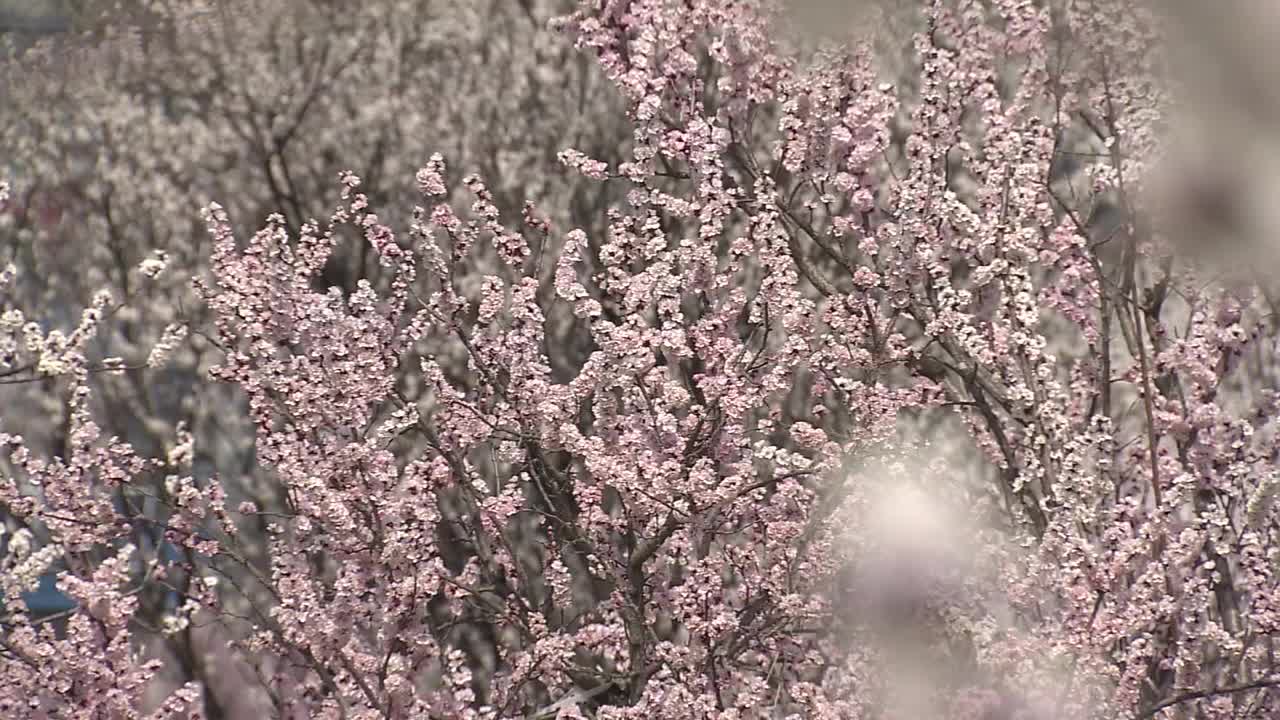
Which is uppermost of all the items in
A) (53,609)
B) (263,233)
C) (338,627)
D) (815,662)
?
(53,609)

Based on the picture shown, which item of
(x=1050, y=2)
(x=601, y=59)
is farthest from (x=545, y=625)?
(x=1050, y=2)

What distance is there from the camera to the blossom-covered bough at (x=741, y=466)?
5.35 meters

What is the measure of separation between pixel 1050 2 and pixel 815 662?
3701 mm

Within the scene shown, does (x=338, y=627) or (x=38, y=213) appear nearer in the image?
(x=338, y=627)

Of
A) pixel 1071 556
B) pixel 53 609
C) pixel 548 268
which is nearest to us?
pixel 1071 556

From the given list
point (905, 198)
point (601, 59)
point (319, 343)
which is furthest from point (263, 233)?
point (905, 198)

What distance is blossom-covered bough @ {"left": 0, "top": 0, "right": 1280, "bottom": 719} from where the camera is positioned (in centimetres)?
535

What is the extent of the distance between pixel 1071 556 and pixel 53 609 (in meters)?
11.1

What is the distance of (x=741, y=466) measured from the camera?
5285 millimetres

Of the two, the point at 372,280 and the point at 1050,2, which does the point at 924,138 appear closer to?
the point at 1050,2

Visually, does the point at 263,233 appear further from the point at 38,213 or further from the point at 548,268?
the point at 38,213

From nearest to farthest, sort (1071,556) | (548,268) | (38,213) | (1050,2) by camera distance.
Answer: (1071,556)
(1050,2)
(548,268)
(38,213)

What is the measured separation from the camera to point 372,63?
12.7 meters

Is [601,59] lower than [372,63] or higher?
lower
